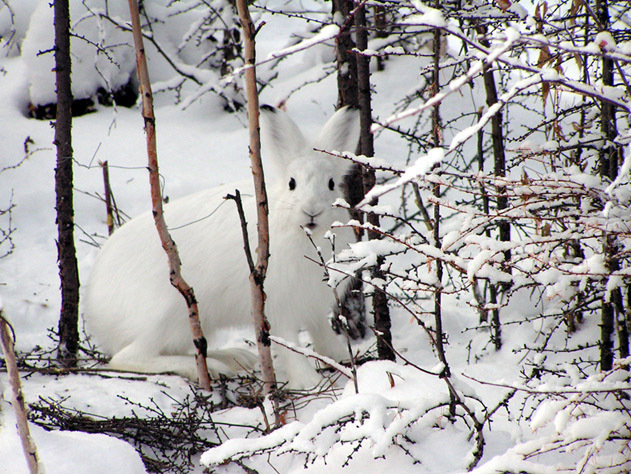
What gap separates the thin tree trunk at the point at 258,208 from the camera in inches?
97.8

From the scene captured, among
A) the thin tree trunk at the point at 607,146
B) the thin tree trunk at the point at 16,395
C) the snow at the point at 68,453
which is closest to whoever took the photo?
the thin tree trunk at the point at 16,395

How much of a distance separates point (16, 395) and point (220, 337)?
11.5ft

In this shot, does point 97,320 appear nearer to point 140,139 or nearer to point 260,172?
point 260,172

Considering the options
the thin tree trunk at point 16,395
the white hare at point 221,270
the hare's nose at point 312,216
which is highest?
the thin tree trunk at point 16,395

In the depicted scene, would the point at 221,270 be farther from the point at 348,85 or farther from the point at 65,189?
the point at 348,85

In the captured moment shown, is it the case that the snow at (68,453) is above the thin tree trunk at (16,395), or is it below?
below

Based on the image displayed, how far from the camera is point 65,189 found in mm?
3756

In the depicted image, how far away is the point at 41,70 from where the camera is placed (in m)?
6.81

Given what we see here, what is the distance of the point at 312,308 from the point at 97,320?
1.29 metres

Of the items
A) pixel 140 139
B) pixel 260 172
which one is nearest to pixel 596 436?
pixel 260 172

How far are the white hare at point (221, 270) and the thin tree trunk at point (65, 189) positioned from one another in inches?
4.4

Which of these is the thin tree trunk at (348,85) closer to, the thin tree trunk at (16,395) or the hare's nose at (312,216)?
the hare's nose at (312,216)

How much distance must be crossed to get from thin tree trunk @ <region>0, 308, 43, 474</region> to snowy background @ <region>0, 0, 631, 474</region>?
12.4 inches

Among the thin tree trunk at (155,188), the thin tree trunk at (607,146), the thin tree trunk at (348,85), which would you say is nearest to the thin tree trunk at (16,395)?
the thin tree trunk at (155,188)
